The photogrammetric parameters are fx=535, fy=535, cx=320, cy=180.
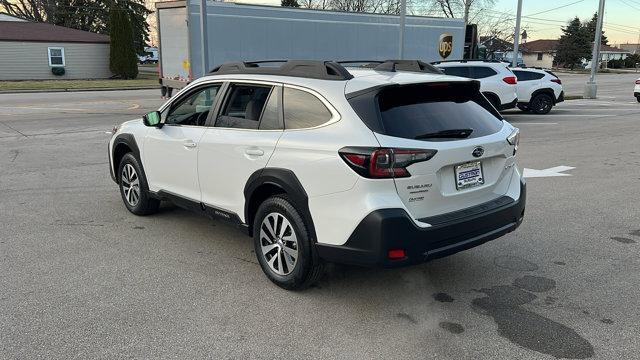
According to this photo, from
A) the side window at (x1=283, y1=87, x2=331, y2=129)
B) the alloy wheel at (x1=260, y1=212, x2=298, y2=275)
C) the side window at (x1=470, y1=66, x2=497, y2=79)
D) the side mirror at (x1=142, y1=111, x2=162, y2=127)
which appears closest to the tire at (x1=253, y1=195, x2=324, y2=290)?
the alloy wheel at (x1=260, y1=212, x2=298, y2=275)

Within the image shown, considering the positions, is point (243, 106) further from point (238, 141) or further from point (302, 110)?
point (302, 110)

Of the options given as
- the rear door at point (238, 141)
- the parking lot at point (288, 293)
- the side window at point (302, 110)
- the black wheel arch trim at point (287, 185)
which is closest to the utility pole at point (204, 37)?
the parking lot at point (288, 293)

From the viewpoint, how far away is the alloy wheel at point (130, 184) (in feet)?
19.8

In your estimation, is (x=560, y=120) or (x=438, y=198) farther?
(x=560, y=120)

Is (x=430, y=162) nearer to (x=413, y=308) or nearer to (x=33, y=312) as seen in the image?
(x=413, y=308)

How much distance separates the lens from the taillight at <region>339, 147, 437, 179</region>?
11.3ft

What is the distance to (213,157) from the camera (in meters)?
4.64

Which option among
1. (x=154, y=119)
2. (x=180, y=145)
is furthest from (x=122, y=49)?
(x=180, y=145)

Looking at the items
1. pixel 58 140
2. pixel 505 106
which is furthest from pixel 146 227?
A: pixel 505 106

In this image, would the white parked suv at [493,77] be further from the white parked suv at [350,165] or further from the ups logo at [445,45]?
the white parked suv at [350,165]

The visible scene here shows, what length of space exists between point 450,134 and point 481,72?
13.0m

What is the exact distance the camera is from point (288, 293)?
4145 mm

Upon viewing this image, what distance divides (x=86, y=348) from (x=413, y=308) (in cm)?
222

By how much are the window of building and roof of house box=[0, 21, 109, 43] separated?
0.65 meters
